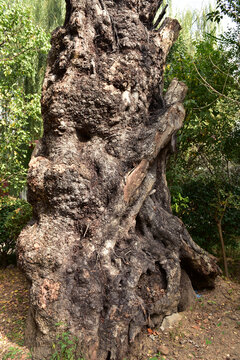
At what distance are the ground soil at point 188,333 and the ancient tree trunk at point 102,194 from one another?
19 cm

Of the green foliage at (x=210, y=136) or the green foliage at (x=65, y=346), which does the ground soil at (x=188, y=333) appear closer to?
the green foliage at (x=65, y=346)

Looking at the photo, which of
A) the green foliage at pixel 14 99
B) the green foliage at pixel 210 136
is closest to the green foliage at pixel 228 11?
the green foliage at pixel 210 136

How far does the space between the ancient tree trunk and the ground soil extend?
189 mm

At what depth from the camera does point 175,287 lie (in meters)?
3.91

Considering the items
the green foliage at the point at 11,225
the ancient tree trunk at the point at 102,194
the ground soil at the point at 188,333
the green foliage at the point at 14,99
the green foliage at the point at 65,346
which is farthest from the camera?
the green foliage at the point at 14,99

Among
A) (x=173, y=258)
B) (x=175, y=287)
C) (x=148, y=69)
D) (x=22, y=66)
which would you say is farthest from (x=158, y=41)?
(x=22, y=66)

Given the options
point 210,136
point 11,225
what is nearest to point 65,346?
point 11,225

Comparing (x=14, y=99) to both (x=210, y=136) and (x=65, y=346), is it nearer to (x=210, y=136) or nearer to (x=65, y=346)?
(x=210, y=136)

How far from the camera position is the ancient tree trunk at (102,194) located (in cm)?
312

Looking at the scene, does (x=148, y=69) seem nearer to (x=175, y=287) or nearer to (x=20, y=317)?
(x=175, y=287)

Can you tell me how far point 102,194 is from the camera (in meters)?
3.51

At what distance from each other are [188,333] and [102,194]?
2061 mm

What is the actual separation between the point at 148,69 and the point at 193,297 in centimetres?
339

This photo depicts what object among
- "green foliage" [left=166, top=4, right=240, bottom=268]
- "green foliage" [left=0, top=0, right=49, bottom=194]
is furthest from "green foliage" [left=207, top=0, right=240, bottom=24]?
"green foliage" [left=0, top=0, right=49, bottom=194]
